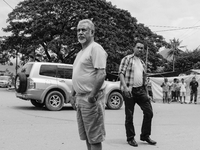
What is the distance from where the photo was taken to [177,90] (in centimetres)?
2072

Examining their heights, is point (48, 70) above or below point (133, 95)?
above

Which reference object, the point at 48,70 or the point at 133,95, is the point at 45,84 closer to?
the point at 48,70

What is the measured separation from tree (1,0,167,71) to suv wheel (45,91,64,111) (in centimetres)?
1692

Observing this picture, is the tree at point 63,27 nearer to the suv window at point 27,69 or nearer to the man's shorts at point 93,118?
the suv window at point 27,69

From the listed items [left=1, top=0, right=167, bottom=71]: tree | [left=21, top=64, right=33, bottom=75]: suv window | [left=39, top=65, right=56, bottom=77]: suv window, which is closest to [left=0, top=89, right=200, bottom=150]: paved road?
[left=21, top=64, right=33, bottom=75]: suv window

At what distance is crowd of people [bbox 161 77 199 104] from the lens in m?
19.7

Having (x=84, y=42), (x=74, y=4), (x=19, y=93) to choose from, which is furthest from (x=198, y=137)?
(x=74, y=4)

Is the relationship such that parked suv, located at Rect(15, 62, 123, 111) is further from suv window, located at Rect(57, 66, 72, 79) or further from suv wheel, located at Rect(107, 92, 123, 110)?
suv wheel, located at Rect(107, 92, 123, 110)

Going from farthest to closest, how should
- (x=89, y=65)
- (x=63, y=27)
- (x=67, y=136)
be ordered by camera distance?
(x=63, y=27), (x=67, y=136), (x=89, y=65)

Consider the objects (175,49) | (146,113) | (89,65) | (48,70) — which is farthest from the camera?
(175,49)

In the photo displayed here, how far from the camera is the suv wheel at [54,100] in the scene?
11531mm

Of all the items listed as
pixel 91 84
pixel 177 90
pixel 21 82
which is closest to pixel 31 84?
pixel 21 82

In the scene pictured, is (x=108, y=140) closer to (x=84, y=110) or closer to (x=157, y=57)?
(x=84, y=110)

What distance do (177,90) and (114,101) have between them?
898 centimetres
